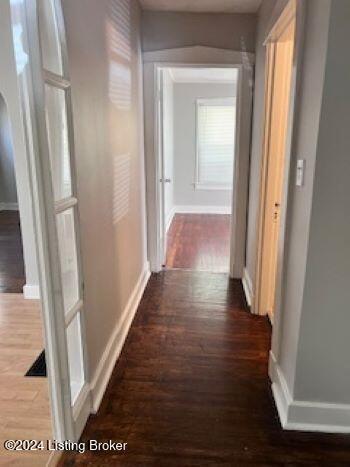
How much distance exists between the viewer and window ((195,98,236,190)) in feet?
21.7

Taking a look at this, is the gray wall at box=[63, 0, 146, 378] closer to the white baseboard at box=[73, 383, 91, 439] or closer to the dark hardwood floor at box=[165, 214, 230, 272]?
the white baseboard at box=[73, 383, 91, 439]

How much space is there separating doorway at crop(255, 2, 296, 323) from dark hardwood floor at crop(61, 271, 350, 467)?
383mm

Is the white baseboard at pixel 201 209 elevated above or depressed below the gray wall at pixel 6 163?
below

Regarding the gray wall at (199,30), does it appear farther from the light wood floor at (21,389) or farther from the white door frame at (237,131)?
the light wood floor at (21,389)

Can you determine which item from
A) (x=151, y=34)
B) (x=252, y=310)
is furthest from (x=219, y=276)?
(x=151, y=34)

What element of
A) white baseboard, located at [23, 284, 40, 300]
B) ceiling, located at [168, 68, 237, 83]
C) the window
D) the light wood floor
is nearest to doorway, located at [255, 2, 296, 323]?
the light wood floor

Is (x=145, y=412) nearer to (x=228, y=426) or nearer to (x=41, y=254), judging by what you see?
(x=228, y=426)

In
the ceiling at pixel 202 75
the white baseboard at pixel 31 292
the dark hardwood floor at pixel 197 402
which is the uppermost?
the ceiling at pixel 202 75

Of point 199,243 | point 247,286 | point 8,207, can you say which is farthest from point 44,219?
point 8,207

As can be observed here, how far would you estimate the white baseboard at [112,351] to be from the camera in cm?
191

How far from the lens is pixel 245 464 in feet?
5.12

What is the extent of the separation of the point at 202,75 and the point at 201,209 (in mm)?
2475

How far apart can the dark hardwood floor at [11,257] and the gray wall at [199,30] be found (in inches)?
105

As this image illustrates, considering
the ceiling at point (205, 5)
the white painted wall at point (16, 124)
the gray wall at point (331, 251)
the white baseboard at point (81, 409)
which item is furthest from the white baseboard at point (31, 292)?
the ceiling at point (205, 5)
